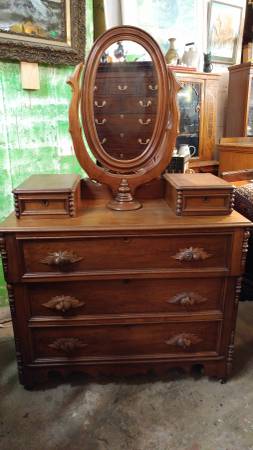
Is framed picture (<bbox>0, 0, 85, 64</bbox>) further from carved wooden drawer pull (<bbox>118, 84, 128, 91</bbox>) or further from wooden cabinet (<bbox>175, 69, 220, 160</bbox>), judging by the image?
wooden cabinet (<bbox>175, 69, 220, 160</bbox>)

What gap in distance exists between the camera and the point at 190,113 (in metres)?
2.90

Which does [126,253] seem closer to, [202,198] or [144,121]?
[202,198]

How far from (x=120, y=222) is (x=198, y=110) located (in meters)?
2.17

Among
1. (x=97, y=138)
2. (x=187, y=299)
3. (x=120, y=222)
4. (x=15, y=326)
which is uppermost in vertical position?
(x=97, y=138)

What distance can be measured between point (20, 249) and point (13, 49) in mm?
968

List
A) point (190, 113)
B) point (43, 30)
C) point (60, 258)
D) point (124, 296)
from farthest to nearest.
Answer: point (190, 113), point (43, 30), point (124, 296), point (60, 258)

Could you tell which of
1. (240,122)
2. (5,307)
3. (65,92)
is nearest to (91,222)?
(65,92)

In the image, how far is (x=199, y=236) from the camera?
1162 mm

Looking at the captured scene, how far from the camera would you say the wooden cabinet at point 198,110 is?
2.79 m

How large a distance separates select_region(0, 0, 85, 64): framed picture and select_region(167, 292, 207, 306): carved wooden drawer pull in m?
1.28

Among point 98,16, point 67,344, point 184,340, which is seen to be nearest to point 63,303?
point 67,344

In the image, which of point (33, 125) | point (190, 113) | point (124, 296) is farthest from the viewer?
point (190, 113)

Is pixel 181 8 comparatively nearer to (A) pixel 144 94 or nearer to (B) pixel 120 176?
(A) pixel 144 94

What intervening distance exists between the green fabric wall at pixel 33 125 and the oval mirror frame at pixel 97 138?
0.41m
